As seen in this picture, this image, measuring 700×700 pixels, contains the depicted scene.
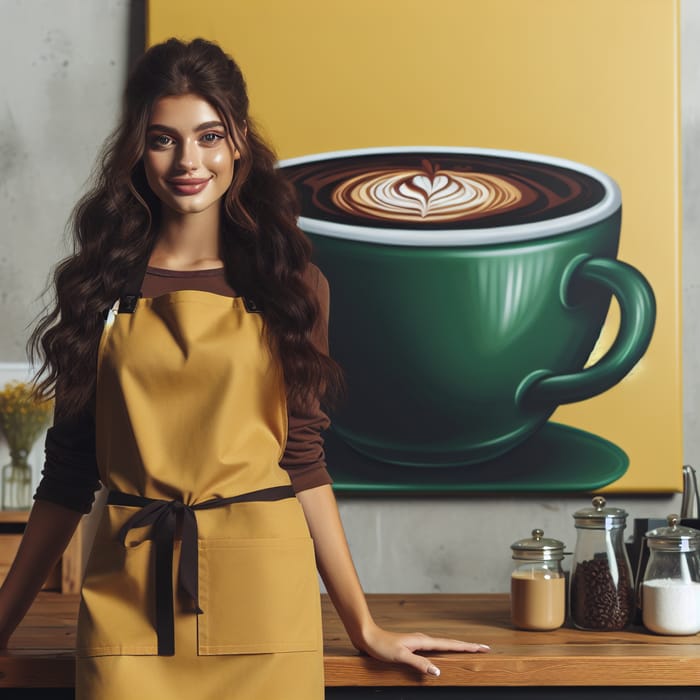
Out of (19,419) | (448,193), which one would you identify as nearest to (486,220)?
(448,193)

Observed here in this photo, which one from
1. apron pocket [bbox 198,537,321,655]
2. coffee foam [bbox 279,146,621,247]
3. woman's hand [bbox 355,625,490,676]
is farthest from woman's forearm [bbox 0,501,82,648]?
coffee foam [bbox 279,146,621,247]

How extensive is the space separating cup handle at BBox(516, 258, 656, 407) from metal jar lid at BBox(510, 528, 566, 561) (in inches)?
20.6

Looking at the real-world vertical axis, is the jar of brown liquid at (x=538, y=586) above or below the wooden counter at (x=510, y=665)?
above

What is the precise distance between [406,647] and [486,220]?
1.08m

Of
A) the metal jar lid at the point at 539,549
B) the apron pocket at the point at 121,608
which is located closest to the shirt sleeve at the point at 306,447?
the apron pocket at the point at 121,608

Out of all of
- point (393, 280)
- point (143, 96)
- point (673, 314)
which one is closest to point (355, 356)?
point (393, 280)

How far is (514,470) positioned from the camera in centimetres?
220

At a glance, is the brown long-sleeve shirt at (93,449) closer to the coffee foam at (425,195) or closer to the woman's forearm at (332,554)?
the woman's forearm at (332,554)

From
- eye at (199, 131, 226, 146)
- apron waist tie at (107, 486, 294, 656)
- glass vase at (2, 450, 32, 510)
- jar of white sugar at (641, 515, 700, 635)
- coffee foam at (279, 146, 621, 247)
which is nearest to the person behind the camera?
apron waist tie at (107, 486, 294, 656)

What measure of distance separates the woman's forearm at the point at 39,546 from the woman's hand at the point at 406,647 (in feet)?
1.52

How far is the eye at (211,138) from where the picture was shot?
4.54 ft

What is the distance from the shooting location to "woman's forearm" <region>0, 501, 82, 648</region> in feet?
4.61

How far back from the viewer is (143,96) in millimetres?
1386

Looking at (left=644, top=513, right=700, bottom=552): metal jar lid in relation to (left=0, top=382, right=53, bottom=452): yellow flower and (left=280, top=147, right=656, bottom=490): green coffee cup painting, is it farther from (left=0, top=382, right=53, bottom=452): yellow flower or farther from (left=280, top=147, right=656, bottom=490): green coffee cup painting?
(left=0, top=382, right=53, bottom=452): yellow flower
